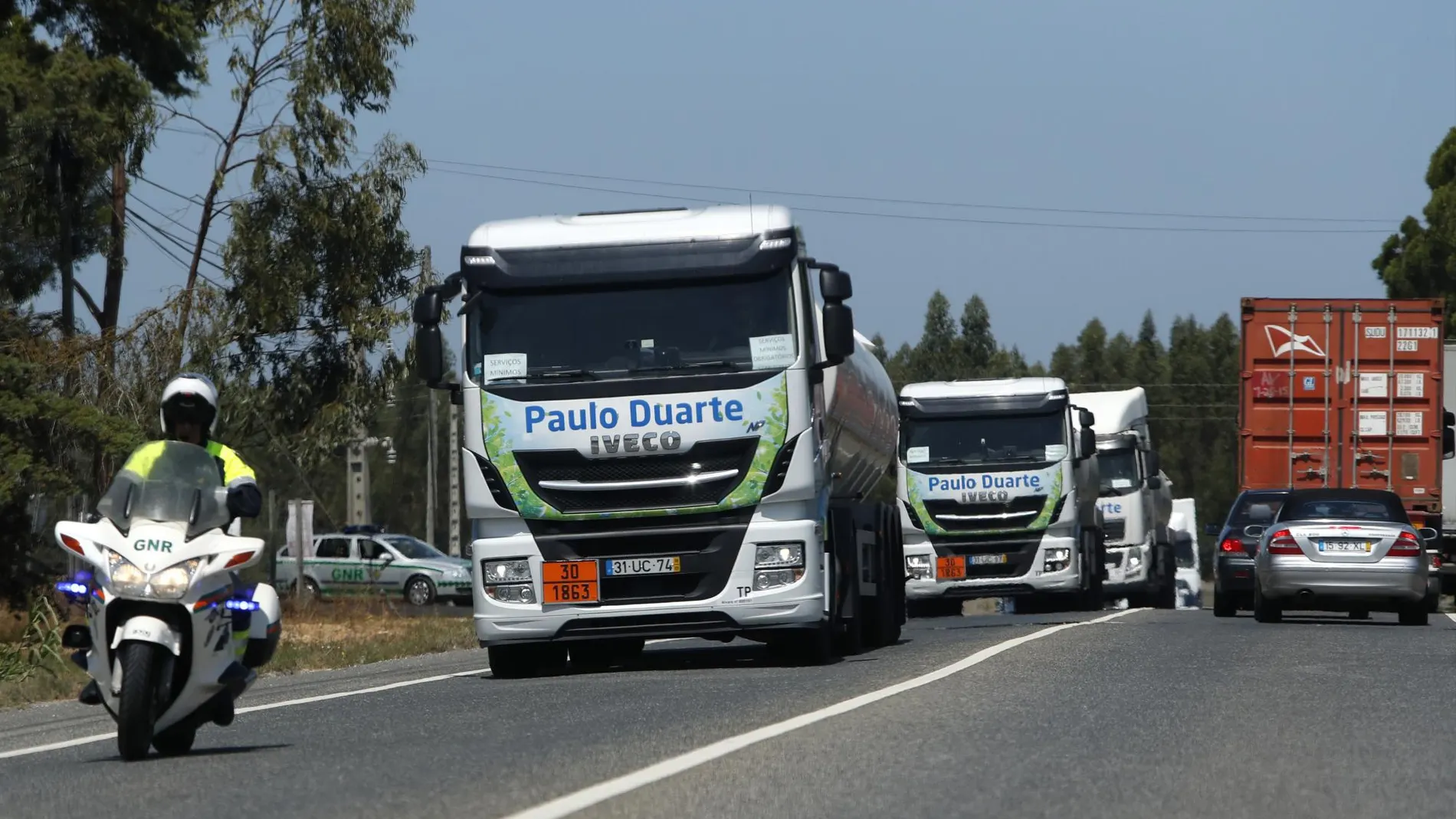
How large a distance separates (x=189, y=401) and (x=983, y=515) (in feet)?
60.0

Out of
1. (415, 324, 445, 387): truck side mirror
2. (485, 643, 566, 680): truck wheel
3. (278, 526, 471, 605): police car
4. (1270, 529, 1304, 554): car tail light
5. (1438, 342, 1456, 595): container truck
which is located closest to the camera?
(415, 324, 445, 387): truck side mirror

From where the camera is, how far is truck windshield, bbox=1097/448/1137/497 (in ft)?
111

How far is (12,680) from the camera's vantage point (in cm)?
1630

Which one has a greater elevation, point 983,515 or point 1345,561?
point 983,515

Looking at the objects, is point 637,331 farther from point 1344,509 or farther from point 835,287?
point 1344,509

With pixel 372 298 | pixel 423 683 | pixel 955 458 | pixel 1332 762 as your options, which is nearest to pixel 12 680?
pixel 423 683

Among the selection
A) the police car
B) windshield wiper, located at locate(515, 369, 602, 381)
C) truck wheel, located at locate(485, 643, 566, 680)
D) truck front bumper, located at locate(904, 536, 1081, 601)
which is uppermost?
windshield wiper, located at locate(515, 369, 602, 381)

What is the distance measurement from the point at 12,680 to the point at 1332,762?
1055 centimetres

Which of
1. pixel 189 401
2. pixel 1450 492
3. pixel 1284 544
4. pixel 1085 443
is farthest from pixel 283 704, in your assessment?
pixel 1450 492

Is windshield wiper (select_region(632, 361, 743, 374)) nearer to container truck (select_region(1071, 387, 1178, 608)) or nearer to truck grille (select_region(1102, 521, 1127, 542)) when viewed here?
container truck (select_region(1071, 387, 1178, 608))

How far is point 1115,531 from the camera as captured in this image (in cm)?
3400

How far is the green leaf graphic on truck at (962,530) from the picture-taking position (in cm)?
2688

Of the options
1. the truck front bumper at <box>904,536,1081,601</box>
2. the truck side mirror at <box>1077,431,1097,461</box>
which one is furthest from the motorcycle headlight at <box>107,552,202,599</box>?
the truck side mirror at <box>1077,431,1097,461</box>

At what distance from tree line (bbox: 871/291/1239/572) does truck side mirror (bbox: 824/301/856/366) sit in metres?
93.7
